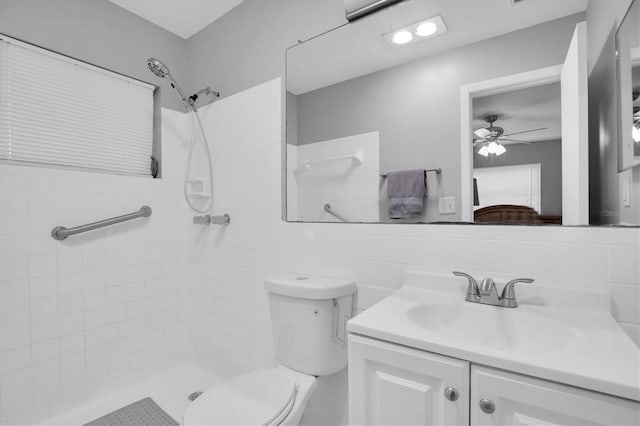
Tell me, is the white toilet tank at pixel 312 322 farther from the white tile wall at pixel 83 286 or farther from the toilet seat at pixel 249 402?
the white tile wall at pixel 83 286

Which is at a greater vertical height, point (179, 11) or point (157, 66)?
point (179, 11)

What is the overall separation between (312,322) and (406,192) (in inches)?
25.7

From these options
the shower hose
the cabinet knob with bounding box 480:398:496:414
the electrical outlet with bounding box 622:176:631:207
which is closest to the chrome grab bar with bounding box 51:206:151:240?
the shower hose

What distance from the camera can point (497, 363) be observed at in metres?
0.66

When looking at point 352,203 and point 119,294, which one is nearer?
point 352,203

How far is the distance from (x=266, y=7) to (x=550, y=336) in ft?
6.38

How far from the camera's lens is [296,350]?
51.1 inches

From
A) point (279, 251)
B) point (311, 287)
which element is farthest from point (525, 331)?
point (279, 251)

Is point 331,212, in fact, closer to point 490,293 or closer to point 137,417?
point 490,293

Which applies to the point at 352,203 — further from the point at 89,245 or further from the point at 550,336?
the point at 89,245

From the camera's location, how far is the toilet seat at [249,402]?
1.02m

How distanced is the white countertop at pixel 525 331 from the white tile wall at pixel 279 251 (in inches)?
2.7

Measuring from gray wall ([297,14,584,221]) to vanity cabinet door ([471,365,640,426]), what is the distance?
1.99ft

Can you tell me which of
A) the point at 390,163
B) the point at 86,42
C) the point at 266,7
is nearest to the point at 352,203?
the point at 390,163
